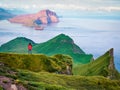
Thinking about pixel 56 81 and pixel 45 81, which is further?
pixel 56 81

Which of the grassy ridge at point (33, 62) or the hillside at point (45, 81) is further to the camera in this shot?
the grassy ridge at point (33, 62)

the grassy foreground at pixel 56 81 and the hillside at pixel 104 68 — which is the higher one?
the grassy foreground at pixel 56 81

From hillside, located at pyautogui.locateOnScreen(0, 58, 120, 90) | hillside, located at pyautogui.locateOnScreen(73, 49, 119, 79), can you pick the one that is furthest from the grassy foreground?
hillside, located at pyautogui.locateOnScreen(73, 49, 119, 79)

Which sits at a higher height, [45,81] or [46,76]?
[45,81]

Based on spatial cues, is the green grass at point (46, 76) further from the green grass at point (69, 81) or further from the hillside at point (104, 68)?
the hillside at point (104, 68)

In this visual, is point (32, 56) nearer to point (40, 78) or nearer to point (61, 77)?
point (61, 77)

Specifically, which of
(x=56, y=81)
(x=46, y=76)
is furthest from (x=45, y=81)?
(x=46, y=76)

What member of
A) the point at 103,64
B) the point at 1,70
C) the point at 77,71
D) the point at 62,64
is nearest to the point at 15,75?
the point at 1,70

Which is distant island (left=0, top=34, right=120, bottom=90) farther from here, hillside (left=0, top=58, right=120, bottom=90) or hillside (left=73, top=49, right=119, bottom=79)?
hillside (left=73, top=49, right=119, bottom=79)

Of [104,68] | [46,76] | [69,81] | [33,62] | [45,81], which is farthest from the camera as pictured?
[104,68]

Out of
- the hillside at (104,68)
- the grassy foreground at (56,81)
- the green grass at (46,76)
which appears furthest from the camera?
the hillside at (104,68)

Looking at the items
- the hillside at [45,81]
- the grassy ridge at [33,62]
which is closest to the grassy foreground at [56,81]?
the hillside at [45,81]

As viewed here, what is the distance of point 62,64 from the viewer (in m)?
80.5

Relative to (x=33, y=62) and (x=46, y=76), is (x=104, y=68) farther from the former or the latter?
(x=46, y=76)
